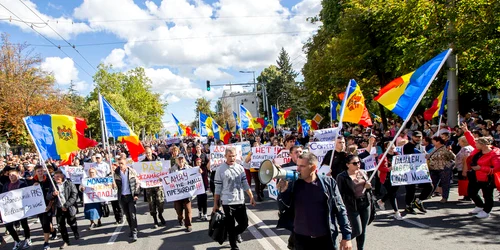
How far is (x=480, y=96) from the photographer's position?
25.3 metres

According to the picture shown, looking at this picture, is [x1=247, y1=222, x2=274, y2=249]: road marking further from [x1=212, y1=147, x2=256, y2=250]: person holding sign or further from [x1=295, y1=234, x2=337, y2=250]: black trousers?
[x1=295, y1=234, x2=337, y2=250]: black trousers

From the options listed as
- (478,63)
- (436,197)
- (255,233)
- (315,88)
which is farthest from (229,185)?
(315,88)

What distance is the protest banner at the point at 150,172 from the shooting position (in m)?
8.83

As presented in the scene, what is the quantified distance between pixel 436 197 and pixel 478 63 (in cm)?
677

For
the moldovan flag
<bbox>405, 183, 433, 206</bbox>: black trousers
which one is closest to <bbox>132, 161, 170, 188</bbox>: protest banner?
the moldovan flag

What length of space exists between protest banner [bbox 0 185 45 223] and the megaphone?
19.0 ft

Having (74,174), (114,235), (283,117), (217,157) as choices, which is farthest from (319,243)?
(283,117)

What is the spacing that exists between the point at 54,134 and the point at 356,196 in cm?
680

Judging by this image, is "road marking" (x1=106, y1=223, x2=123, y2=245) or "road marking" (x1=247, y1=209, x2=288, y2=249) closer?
"road marking" (x1=247, y1=209, x2=288, y2=249)

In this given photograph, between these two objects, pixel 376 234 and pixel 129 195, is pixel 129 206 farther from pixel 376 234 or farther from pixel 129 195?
pixel 376 234

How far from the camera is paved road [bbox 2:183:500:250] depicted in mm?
5906

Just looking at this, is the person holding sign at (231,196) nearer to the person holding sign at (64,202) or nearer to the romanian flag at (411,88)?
the romanian flag at (411,88)

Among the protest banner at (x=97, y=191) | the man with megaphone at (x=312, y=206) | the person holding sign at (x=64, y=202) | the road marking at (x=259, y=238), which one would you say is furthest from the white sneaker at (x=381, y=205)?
the person holding sign at (x=64, y=202)

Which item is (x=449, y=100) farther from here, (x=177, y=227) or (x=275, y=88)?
(x=275, y=88)
